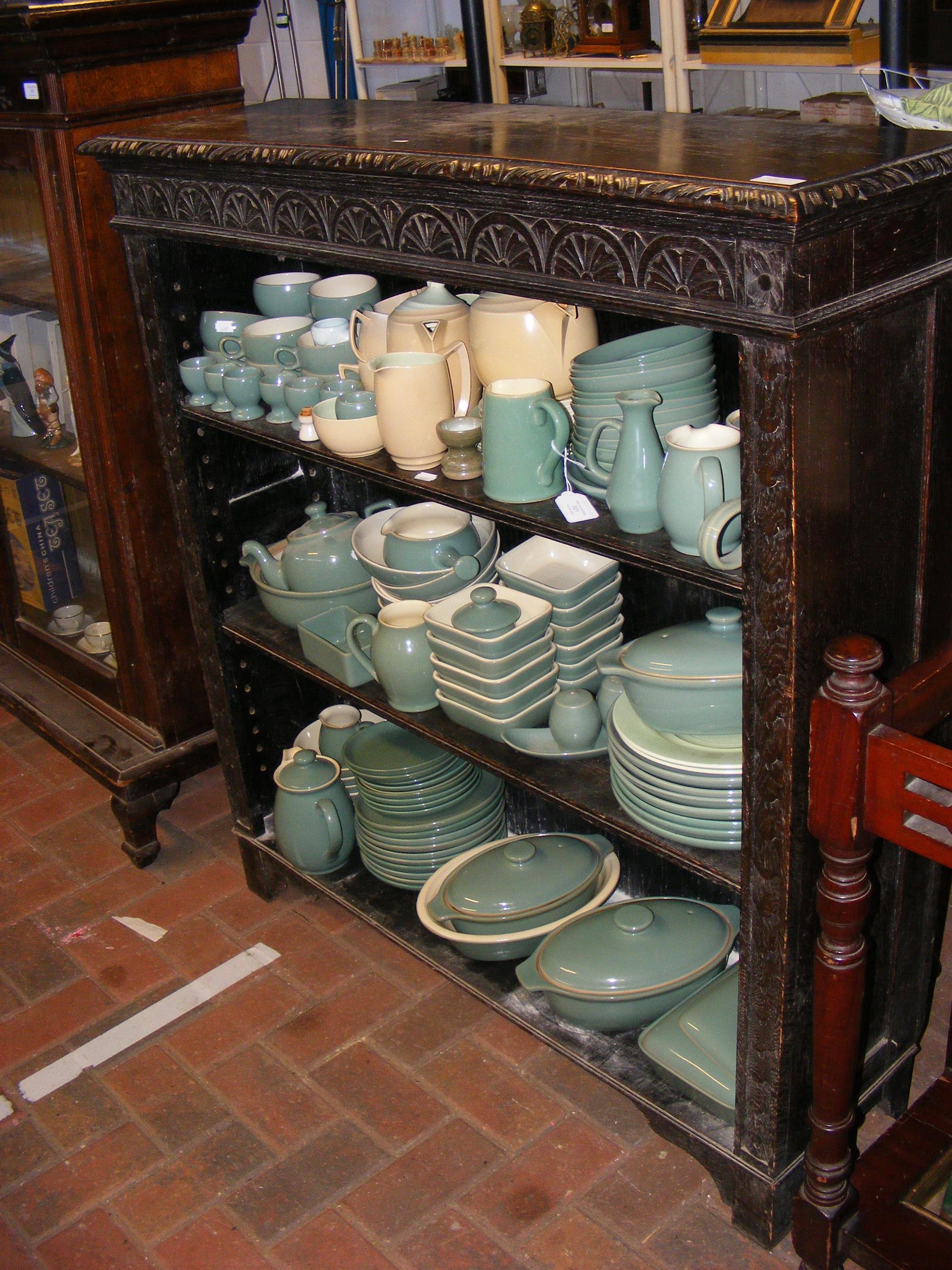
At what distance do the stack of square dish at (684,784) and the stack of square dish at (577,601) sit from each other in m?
0.24

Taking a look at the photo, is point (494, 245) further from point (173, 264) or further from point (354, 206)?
point (173, 264)

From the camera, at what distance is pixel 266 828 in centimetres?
244

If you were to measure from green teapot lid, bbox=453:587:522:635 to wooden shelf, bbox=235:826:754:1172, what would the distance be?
0.60 m


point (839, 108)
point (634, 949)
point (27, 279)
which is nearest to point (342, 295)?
point (27, 279)

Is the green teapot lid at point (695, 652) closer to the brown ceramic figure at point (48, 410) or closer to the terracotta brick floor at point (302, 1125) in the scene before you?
the terracotta brick floor at point (302, 1125)

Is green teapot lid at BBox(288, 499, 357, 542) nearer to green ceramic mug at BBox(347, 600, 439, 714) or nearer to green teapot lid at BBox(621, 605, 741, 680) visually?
green ceramic mug at BBox(347, 600, 439, 714)

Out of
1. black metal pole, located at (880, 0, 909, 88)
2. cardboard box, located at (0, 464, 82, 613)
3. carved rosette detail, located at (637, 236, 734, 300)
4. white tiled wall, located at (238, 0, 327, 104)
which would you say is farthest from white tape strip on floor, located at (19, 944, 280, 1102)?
white tiled wall, located at (238, 0, 327, 104)

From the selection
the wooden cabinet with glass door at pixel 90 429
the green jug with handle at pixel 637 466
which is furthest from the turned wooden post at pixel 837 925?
the wooden cabinet with glass door at pixel 90 429

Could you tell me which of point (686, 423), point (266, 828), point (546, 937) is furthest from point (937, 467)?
point (266, 828)

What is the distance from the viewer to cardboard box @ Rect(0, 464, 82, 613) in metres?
2.74

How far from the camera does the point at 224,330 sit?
80.7 inches

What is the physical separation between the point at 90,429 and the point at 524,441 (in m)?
1.10

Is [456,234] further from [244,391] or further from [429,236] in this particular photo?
[244,391]

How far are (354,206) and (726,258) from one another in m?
0.57
